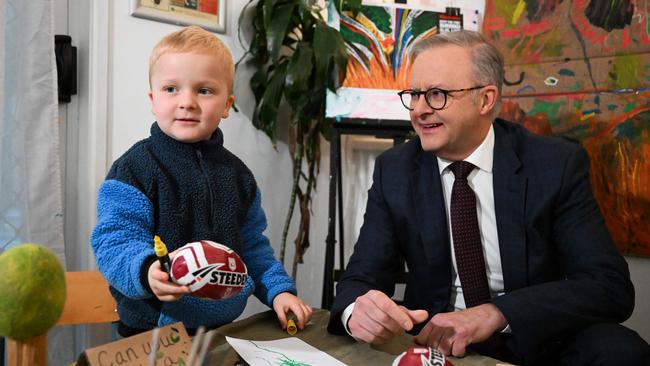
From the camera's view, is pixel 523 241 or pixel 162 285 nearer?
pixel 162 285

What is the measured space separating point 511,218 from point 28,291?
3.84ft

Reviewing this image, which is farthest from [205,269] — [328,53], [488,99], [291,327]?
[328,53]

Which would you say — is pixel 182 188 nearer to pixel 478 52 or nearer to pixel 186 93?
pixel 186 93

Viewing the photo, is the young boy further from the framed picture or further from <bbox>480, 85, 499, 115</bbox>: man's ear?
the framed picture

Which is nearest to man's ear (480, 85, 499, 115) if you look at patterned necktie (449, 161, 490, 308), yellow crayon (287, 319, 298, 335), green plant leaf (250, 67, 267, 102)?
patterned necktie (449, 161, 490, 308)

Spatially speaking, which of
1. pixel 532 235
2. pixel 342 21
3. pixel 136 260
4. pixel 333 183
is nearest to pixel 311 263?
pixel 333 183

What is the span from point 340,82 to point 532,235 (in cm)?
122

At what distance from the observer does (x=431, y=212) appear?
1.47 meters

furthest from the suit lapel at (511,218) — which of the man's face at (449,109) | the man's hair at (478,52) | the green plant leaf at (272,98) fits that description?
the green plant leaf at (272,98)

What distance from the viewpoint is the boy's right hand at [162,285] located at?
82 cm

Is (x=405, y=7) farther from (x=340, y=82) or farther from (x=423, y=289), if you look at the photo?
(x=423, y=289)

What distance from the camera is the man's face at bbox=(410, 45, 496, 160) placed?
1.52 m

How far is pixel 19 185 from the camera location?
181cm

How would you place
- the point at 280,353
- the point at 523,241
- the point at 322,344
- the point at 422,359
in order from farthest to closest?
the point at 523,241 < the point at 322,344 < the point at 280,353 < the point at 422,359
